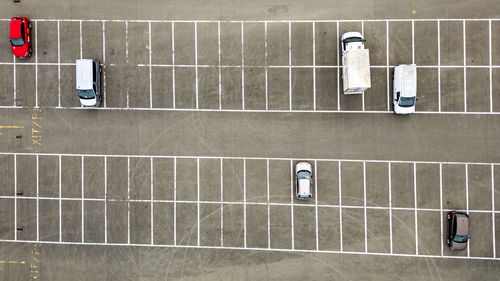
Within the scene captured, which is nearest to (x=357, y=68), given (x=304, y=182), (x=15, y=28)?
(x=304, y=182)

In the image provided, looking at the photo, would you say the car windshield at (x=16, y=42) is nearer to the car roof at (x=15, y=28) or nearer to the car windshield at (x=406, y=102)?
the car roof at (x=15, y=28)

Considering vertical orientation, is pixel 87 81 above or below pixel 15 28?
below

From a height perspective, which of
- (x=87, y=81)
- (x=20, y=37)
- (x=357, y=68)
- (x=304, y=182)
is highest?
(x=20, y=37)

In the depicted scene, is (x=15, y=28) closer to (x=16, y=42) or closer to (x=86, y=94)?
(x=16, y=42)

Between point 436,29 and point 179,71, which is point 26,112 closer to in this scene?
point 179,71

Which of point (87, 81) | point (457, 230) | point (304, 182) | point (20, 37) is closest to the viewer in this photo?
point (457, 230)

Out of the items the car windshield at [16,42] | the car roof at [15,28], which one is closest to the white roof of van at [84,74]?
the car windshield at [16,42]

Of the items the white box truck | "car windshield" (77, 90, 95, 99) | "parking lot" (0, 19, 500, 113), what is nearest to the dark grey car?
"parking lot" (0, 19, 500, 113)
